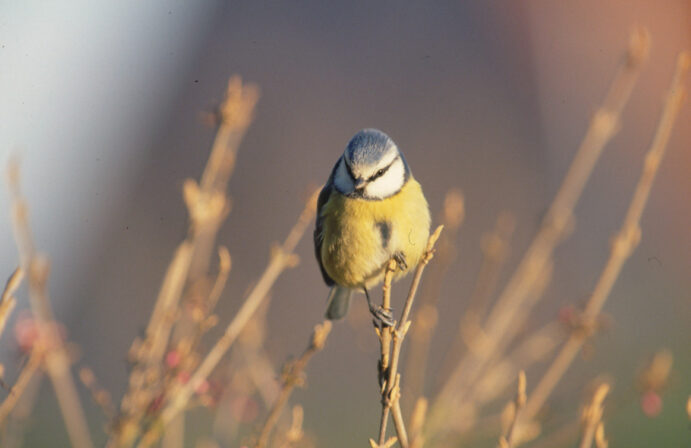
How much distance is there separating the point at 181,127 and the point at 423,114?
269cm

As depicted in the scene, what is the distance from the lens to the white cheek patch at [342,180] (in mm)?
2350

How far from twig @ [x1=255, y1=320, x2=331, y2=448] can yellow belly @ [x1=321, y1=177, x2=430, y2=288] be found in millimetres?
727

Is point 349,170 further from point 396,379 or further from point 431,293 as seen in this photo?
point 396,379

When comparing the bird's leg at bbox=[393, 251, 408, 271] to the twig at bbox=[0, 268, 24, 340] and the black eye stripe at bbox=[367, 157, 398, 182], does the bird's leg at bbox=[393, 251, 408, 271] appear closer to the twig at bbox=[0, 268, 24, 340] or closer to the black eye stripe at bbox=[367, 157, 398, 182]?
the black eye stripe at bbox=[367, 157, 398, 182]

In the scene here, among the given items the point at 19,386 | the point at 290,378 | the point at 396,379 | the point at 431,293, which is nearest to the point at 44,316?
the point at 19,386

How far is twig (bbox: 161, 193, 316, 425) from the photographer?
1735 millimetres

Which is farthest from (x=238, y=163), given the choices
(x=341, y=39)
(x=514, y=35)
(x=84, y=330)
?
(x=514, y=35)

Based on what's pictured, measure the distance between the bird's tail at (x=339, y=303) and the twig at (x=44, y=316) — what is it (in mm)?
1096

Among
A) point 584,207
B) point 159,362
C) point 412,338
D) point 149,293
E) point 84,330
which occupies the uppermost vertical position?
point 584,207

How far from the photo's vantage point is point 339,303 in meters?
2.78

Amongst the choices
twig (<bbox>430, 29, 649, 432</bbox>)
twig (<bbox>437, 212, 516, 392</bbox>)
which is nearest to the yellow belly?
twig (<bbox>437, 212, 516, 392</bbox>)

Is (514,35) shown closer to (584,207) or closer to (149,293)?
(584,207)

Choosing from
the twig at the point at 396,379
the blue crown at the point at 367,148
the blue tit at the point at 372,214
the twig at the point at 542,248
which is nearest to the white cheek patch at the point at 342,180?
the blue tit at the point at 372,214

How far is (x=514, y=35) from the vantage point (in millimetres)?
7309
